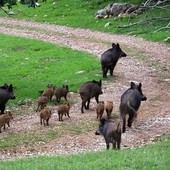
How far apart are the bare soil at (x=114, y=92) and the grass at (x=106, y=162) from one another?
2.62 metres

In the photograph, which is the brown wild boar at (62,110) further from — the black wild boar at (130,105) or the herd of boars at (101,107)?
the black wild boar at (130,105)

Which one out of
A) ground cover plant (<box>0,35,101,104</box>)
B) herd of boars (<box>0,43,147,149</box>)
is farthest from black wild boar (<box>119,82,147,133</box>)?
ground cover plant (<box>0,35,101,104</box>)

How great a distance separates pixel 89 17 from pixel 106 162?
96.6 feet

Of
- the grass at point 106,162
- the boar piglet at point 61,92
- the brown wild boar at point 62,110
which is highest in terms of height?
the boar piglet at point 61,92

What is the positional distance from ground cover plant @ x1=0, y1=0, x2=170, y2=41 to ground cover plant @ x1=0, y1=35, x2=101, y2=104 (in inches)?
227

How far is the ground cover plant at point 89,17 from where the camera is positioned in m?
35.0

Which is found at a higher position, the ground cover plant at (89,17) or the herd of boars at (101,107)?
the ground cover plant at (89,17)

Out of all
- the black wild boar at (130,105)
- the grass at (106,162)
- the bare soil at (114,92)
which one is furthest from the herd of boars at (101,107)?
the grass at (106,162)

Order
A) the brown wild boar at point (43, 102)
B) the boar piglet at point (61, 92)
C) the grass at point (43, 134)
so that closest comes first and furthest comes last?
the grass at point (43, 134) < the brown wild boar at point (43, 102) < the boar piglet at point (61, 92)

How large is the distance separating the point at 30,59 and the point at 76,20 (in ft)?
39.5

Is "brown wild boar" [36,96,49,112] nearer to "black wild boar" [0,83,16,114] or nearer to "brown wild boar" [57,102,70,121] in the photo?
"black wild boar" [0,83,16,114]

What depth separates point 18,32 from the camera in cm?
3856

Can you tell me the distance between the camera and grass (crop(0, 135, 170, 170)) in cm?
1106

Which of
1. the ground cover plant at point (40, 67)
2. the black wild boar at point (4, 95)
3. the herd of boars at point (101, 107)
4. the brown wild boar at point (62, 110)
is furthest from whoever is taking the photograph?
the ground cover plant at point (40, 67)
